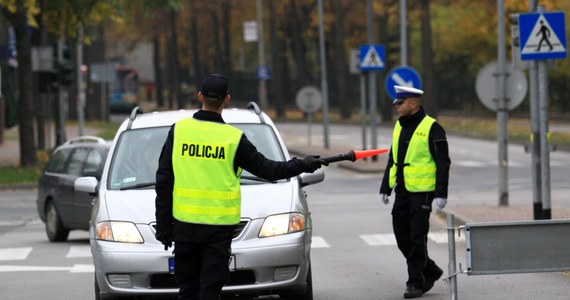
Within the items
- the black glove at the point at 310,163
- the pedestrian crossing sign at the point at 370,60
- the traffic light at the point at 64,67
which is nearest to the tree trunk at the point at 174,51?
the traffic light at the point at 64,67

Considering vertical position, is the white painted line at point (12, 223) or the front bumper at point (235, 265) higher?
the front bumper at point (235, 265)

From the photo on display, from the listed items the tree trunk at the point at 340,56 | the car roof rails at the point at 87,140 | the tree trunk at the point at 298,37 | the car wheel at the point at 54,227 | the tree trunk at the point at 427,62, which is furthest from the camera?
the tree trunk at the point at 298,37

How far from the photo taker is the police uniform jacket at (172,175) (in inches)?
301

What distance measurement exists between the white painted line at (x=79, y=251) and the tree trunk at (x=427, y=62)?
33059 mm

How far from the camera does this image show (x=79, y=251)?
16375 millimetres

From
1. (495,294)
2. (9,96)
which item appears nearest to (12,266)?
(495,294)

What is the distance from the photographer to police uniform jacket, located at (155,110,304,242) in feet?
25.1

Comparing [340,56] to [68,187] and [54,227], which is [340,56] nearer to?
[54,227]

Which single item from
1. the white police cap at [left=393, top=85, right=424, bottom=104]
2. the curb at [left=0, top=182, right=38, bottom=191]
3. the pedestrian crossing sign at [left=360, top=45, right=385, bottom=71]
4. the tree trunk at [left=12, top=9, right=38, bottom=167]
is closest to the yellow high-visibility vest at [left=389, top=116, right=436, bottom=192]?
the white police cap at [left=393, top=85, right=424, bottom=104]

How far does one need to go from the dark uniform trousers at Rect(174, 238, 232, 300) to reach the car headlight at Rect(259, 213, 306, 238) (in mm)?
1993

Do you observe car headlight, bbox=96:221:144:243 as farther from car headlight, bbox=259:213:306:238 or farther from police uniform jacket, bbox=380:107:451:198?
police uniform jacket, bbox=380:107:451:198

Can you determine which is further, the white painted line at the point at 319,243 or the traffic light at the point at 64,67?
the traffic light at the point at 64,67

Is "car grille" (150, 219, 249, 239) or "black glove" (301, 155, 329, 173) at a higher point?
"black glove" (301, 155, 329, 173)

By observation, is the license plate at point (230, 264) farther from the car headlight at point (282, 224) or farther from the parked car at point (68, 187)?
the parked car at point (68, 187)
